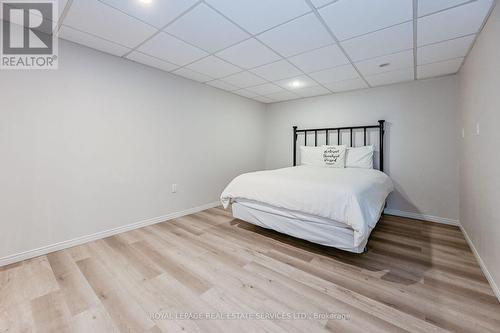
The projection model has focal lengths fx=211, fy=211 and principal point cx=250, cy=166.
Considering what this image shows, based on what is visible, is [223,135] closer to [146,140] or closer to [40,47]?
[146,140]

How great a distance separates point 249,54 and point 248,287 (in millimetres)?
2361

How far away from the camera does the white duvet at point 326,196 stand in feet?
5.98

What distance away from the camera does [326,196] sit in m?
1.98

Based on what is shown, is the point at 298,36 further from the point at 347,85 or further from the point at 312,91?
the point at 312,91

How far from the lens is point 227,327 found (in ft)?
4.09

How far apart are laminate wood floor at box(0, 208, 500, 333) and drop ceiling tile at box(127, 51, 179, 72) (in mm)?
2160

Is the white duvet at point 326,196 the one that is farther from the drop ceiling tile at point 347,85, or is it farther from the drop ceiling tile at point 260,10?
the drop ceiling tile at point 347,85

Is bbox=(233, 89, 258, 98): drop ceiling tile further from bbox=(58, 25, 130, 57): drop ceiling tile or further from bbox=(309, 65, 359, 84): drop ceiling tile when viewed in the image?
bbox=(58, 25, 130, 57): drop ceiling tile

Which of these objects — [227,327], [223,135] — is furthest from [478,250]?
[223,135]

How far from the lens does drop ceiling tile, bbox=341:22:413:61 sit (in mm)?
1911

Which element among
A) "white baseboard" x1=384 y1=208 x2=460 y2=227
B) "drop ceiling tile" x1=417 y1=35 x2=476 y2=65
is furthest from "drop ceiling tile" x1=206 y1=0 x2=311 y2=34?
"white baseboard" x1=384 y1=208 x2=460 y2=227

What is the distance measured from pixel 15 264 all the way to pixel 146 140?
1.71 m

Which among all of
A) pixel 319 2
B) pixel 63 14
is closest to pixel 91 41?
pixel 63 14

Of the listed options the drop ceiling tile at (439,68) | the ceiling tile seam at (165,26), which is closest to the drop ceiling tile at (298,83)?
the drop ceiling tile at (439,68)
